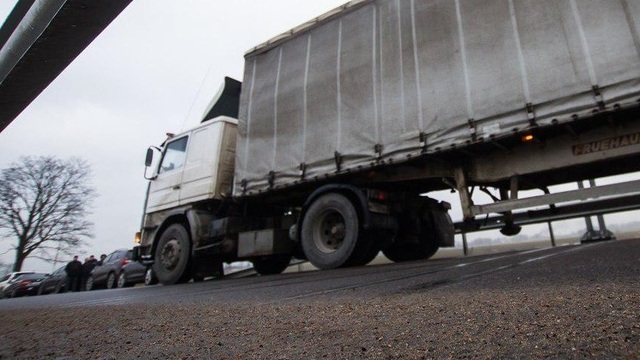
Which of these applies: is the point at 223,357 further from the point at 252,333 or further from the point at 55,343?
the point at 55,343

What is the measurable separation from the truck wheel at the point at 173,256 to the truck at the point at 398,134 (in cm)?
3

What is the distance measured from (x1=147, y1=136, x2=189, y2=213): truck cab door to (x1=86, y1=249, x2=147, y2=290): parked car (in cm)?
536

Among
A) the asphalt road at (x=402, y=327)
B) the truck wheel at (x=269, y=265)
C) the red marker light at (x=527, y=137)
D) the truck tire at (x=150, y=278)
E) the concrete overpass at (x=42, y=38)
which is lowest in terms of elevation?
the asphalt road at (x=402, y=327)

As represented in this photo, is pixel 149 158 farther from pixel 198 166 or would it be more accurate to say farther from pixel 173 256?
pixel 173 256

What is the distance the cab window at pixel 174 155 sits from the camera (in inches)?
311

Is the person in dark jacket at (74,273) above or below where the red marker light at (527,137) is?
below

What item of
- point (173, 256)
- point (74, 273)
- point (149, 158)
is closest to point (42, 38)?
point (173, 256)

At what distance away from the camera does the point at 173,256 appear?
745 cm

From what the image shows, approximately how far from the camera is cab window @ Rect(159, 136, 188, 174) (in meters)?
7.89

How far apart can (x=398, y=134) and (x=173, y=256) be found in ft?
16.9

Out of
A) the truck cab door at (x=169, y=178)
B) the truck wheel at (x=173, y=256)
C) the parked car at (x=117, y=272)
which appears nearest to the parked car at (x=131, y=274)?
the parked car at (x=117, y=272)

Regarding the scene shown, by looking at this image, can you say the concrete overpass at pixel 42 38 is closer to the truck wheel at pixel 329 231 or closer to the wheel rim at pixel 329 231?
the truck wheel at pixel 329 231

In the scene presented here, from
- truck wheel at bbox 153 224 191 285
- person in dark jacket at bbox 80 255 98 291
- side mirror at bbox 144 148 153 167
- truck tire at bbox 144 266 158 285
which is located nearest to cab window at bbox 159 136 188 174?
side mirror at bbox 144 148 153 167

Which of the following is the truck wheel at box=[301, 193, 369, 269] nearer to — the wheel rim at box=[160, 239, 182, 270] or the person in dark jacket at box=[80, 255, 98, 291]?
the wheel rim at box=[160, 239, 182, 270]
